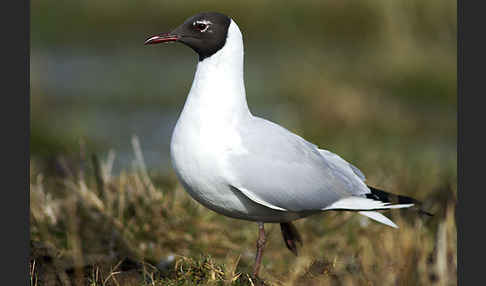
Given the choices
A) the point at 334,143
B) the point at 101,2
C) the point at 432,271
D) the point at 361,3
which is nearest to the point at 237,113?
the point at 432,271

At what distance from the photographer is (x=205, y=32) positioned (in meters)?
3.88

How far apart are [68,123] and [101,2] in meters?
6.38

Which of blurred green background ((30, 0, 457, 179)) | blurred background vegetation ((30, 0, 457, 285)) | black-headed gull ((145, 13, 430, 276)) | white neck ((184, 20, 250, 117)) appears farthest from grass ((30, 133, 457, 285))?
blurred green background ((30, 0, 457, 179))

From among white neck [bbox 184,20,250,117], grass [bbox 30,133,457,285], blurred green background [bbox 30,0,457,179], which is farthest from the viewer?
blurred green background [bbox 30,0,457,179]

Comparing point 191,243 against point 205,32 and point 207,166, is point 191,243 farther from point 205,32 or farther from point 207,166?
point 205,32

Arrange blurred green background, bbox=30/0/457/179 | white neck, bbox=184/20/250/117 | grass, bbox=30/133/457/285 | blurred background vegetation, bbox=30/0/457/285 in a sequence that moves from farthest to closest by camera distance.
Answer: blurred green background, bbox=30/0/457/179 → blurred background vegetation, bbox=30/0/457/285 → white neck, bbox=184/20/250/117 → grass, bbox=30/133/457/285

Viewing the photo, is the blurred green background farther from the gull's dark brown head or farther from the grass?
the gull's dark brown head

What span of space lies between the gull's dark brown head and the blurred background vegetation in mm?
1174

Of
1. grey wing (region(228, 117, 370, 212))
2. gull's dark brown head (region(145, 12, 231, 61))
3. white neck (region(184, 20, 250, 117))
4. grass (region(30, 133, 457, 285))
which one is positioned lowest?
grass (region(30, 133, 457, 285))

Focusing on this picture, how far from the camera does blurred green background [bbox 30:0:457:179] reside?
848 cm

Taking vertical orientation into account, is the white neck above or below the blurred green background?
above

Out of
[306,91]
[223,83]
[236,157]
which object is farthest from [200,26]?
[306,91]

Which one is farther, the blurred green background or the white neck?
the blurred green background

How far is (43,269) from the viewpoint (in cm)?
407
